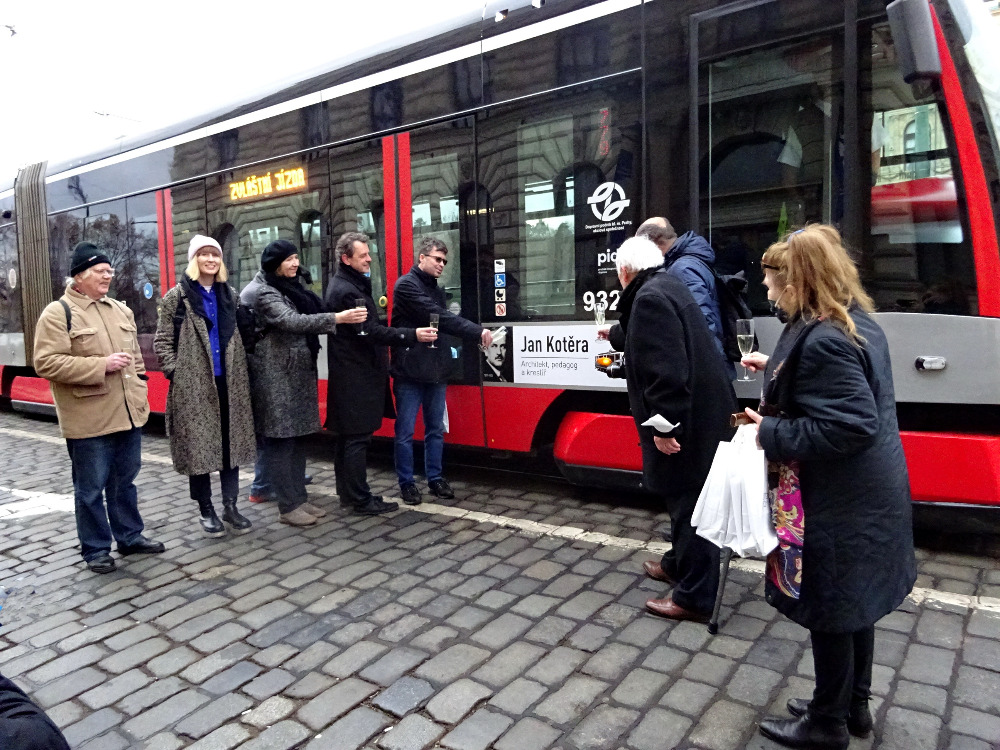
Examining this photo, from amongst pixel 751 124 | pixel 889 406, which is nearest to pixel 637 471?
pixel 751 124

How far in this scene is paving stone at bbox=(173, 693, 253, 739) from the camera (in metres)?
2.56

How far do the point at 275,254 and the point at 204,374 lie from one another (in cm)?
86

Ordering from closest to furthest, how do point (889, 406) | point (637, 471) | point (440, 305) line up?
1. point (889, 406)
2. point (637, 471)
3. point (440, 305)

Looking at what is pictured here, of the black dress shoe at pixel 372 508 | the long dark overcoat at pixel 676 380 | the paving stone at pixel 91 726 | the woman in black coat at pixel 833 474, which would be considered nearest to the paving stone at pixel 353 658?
the paving stone at pixel 91 726

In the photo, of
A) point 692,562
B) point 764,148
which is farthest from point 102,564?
point 764,148

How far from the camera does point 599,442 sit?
463cm

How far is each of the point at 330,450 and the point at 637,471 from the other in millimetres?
3570

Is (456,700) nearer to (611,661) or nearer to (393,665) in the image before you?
(393,665)

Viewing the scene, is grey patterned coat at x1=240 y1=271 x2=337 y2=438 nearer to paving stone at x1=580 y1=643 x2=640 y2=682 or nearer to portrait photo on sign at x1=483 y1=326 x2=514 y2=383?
portrait photo on sign at x1=483 y1=326 x2=514 y2=383

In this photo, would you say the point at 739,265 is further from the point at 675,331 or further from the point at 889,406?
the point at 889,406

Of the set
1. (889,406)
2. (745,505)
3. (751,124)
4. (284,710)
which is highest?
(751,124)

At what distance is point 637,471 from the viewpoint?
14.9 ft

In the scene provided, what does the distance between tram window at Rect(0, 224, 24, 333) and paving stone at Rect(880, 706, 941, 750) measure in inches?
426

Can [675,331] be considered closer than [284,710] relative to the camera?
No
